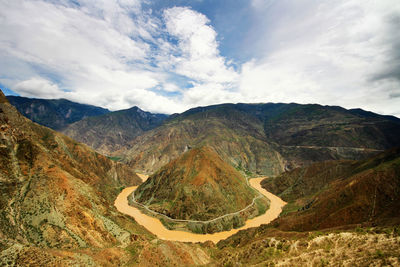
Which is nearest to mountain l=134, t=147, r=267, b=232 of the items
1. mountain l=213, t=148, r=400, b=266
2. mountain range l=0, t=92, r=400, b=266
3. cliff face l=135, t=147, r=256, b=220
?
cliff face l=135, t=147, r=256, b=220

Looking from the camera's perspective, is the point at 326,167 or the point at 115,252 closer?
the point at 115,252

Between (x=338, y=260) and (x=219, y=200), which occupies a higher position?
(x=338, y=260)

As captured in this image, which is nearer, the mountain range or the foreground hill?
the mountain range

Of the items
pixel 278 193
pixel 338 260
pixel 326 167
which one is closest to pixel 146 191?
pixel 278 193

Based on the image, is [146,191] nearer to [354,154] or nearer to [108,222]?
[108,222]

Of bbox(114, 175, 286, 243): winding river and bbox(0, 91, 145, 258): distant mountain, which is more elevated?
bbox(0, 91, 145, 258): distant mountain

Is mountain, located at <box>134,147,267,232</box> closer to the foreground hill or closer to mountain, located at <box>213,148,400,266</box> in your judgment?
mountain, located at <box>213,148,400,266</box>

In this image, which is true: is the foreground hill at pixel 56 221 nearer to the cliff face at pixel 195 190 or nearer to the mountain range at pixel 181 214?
the mountain range at pixel 181 214
